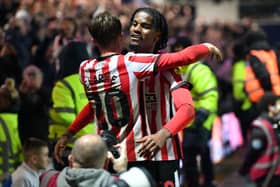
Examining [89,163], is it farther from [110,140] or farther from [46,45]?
[46,45]

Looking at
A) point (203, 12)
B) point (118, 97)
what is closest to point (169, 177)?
point (118, 97)

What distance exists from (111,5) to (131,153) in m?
13.4

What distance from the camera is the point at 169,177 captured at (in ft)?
22.4

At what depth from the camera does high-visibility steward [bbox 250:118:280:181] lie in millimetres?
11289

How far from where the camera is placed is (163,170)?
22.3ft

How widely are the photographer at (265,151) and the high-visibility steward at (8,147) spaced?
2.85 metres

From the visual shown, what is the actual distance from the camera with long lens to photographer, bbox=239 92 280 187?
476 cm

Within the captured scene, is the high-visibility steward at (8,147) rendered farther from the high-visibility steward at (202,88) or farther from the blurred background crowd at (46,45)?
the high-visibility steward at (202,88)

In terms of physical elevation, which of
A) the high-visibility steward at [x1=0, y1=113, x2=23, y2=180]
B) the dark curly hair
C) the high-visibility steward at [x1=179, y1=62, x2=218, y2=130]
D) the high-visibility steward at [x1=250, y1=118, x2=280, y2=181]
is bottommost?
the high-visibility steward at [x1=250, y1=118, x2=280, y2=181]

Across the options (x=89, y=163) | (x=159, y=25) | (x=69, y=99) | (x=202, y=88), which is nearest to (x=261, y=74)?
(x=202, y=88)

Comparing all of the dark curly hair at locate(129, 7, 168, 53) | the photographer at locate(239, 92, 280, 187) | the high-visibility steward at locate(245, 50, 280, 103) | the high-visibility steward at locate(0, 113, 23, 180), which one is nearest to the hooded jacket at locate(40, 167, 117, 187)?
the dark curly hair at locate(129, 7, 168, 53)

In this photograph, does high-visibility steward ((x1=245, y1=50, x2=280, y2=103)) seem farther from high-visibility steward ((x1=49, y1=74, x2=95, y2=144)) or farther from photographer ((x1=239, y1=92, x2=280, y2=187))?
high-visibility steward ((x1=49, y1=74, x2=95, y2=144))

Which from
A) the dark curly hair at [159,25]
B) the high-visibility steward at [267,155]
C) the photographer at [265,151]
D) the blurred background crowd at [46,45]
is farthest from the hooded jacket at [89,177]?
the high-visibility steward at [267,155]

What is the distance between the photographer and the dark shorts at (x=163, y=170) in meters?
6.71
